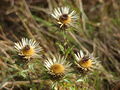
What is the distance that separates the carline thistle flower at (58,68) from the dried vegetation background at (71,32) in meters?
0.36

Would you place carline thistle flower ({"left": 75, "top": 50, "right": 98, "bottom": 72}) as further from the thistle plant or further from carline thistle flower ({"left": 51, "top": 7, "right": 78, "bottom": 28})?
carline thistle flower ({"left": 51, "top": 7, "right": 78, "bottom": 28})

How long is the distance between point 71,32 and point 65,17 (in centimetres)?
73

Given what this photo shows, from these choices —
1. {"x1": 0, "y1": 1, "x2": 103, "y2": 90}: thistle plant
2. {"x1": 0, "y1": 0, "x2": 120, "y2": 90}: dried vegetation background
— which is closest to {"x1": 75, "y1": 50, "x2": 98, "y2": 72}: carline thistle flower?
{"x1": 0, "y1": 1, "x2": 103, "y2": 90}: thistle plant

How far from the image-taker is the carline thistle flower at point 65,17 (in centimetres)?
191

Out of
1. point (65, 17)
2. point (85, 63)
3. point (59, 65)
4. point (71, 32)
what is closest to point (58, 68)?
point (59, 65)

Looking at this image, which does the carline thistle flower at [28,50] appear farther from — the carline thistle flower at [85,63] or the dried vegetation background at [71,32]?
the dried vegetation background at [71,32]

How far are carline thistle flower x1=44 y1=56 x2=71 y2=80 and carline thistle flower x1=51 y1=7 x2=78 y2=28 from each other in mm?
232

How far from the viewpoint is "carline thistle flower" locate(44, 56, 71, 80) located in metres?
1.74

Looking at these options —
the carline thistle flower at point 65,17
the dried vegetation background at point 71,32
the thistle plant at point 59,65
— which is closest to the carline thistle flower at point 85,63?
the thistle plant at point 59,65

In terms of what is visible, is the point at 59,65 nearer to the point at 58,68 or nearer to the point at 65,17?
the point at 58,68

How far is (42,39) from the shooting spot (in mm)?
2594

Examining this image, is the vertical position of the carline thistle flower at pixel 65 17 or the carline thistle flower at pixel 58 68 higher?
the carline thistle flower at pixel 65 17

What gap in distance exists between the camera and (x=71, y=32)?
2.65m

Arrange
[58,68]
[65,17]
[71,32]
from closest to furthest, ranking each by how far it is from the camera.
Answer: [58,68] → [65,17] → [71,32]
